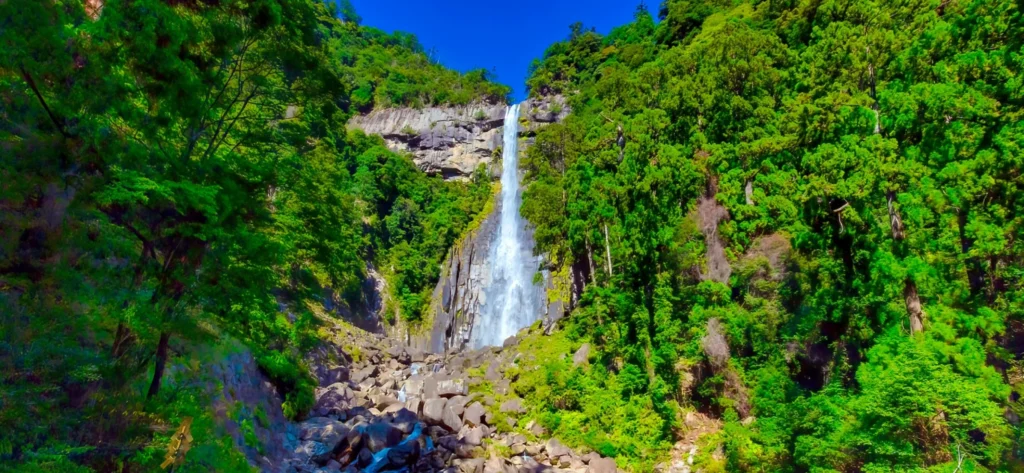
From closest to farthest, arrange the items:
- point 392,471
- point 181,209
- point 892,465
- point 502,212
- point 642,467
Result: point 181,209 < point 892,465 < point 392,471 < point 642,467 < point 502,212

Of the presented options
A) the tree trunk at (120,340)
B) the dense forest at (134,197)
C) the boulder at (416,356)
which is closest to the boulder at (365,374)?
the boulder at (416,356)

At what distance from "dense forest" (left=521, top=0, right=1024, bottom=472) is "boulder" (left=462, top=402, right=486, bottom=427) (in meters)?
2.45

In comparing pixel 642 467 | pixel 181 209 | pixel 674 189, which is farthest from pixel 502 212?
pixel 181 209

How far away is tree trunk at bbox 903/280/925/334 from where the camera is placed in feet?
33.8

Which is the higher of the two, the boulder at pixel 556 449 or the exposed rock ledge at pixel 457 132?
the exposed rock ledge at pixel 457 132

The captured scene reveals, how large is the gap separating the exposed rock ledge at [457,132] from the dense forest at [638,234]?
845 inches

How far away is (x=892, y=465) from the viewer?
8.77 meters

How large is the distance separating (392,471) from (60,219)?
10115 millimetres

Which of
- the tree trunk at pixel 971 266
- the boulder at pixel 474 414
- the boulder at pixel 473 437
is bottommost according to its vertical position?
the boulder at pixel 473 437

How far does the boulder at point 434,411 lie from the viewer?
1717 centimetres

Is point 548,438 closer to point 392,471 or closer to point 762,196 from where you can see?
point 392,471

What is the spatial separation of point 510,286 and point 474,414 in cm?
1752

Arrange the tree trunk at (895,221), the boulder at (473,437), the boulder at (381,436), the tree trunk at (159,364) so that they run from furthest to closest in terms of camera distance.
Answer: the boulder at (473,437) → the boulder at (381,436) → the tree trunk at (895,221) → the tree trunk at (159,364)

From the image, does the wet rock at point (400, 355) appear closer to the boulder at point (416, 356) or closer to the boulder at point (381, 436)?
the boulder at point (416, 356)
